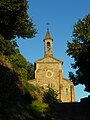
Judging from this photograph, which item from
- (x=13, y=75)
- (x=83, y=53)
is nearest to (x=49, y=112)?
(x=13, y=75)

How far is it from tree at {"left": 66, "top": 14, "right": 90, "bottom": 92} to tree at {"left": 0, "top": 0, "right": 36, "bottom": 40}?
229 inches

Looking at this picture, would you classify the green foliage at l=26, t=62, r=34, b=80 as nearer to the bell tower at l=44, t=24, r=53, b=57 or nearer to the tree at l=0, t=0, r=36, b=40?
the bell tower at l=44, t=24, r=53, b=57

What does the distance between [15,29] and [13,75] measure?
9.68m

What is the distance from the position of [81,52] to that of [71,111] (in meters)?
7.62

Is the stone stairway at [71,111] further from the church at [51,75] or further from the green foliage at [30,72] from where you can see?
the green foliage at [30,72]

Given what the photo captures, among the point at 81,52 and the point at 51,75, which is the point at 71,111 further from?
the point at 51,75

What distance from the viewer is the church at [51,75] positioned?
81.7 m

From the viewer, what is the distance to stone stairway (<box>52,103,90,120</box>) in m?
26.5

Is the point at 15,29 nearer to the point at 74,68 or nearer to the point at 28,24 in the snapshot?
the point at 28,24

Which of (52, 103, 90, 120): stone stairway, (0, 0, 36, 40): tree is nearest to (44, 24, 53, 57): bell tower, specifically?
(0, 0, 36, 40): tree

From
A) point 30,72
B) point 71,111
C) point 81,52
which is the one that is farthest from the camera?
point 30,72

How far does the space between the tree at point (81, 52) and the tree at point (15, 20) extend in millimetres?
5807

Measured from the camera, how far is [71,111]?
29109mm

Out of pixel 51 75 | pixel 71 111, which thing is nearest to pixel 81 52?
pixel 71 111
